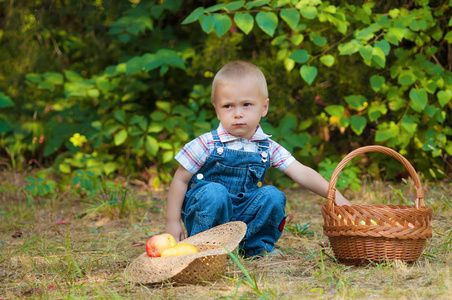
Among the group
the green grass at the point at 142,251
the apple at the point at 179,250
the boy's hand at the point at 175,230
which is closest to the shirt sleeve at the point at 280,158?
the green grass at the point at 142,251

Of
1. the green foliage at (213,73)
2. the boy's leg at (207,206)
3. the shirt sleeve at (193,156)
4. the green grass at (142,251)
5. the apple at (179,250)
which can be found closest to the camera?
the green grass at (142,251)

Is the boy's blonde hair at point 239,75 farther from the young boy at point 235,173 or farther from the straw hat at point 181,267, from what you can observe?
the straw hat at point 181,267

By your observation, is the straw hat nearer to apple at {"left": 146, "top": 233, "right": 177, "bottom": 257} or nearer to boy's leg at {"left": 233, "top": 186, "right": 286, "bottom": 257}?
apple at {"left": 146, "top": 233, "right": 177, "bottom": 257}

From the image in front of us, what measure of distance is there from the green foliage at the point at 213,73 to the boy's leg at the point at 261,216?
1225 mm

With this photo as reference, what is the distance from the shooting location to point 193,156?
7.69ft

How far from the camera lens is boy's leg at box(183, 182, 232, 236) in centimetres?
224

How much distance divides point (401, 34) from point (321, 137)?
4.02ft

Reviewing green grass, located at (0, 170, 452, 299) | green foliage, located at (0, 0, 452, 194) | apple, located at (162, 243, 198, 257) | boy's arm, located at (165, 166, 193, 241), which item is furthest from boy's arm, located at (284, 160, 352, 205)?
green foliage, located at (0, 0, 452, 194)

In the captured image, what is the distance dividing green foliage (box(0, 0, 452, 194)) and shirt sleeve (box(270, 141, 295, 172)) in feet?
3.16

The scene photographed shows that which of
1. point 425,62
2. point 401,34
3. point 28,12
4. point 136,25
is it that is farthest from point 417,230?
point 28,12

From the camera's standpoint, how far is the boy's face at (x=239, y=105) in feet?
7.61

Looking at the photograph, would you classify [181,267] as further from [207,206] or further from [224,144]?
[224,144]

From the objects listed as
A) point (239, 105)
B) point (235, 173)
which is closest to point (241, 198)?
point (235, 173)

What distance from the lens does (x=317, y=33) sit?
363cm
